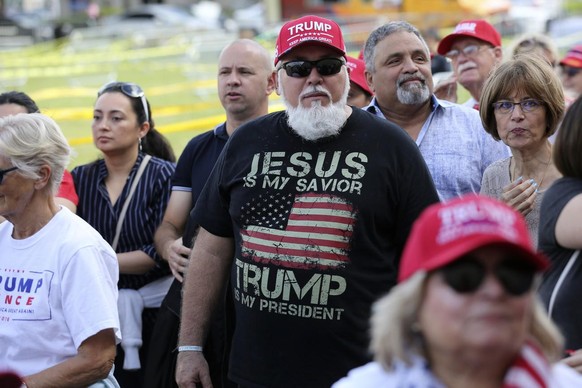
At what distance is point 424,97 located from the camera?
518 cm

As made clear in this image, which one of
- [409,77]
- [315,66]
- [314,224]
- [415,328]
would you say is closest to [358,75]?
[409,77]

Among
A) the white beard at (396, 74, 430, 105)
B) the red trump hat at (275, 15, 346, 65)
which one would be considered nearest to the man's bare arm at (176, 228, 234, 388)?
the red trump hat at (275, 15, 346, 65)

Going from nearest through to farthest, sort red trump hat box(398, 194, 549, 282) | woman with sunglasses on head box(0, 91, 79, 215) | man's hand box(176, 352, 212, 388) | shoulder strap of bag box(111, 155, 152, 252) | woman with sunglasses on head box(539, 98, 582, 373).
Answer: red trump hat box(398, 194, 549, 282) → woman with sunglasses on head box(539, 98, 582, 373) → man's hand box(176, 352, 212, 388) → woman with sunglasses on head box(0, 91, 79, 215) → shoulder strap of bag box(111, 155, 152, 252)

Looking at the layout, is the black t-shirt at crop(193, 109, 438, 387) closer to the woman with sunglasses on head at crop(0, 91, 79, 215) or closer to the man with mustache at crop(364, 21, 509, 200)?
the man with mustache at crop(364, 21, 509, 200)

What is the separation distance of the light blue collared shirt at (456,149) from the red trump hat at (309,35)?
100cm

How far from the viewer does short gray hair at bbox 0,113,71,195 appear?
159 inches

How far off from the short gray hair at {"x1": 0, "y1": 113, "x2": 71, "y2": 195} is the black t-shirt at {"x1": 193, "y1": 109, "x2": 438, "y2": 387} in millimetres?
872

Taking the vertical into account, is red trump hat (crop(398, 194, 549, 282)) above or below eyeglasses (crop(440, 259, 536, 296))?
above

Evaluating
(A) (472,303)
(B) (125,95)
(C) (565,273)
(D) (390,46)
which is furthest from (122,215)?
(A) (472,303)

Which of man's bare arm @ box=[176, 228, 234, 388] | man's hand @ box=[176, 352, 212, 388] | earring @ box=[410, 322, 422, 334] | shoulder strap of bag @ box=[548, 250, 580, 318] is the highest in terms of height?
earring @ box=[410, 322, 422, 334]

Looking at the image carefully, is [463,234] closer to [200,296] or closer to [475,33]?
[200,296]

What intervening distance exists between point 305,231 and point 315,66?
2.66 ft

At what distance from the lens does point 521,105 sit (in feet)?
14.6

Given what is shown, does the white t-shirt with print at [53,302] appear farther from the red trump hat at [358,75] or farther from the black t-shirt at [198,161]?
the red trump hat at [358,75]
